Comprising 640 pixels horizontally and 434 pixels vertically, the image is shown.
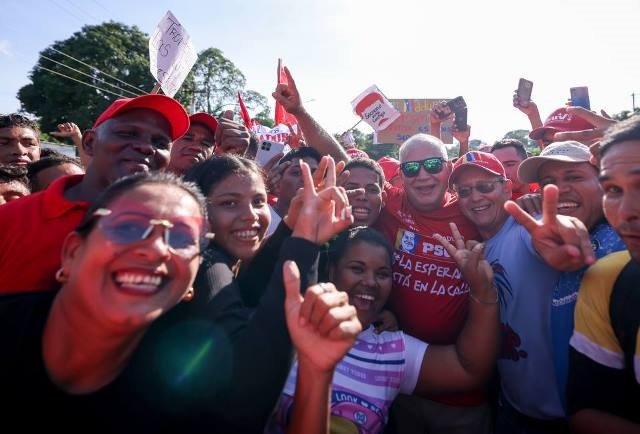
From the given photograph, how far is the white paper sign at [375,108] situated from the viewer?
658cm

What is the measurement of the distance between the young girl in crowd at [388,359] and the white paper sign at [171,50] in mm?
3404

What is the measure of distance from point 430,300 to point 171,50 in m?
4.06

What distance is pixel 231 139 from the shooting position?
3.71 m

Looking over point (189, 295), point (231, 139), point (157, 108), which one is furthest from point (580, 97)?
point (189, 295)

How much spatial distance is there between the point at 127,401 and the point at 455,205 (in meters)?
2.62

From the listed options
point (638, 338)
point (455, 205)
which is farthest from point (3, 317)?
point (455, 205)

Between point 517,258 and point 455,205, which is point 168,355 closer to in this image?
point 517,258

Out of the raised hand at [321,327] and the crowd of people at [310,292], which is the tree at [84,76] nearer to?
the crowd of people at [310,292]

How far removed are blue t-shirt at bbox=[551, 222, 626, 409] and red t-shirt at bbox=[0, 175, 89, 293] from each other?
256cm

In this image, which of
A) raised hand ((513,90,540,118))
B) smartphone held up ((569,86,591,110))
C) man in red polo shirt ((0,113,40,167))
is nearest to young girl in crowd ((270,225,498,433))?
smartphone held up ((569,86,591,110))

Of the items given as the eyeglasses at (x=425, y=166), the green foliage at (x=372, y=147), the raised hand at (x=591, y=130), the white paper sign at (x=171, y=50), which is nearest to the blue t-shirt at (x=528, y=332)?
the eyeglasses at (x=425, y=166)

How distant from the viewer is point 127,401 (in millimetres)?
1366

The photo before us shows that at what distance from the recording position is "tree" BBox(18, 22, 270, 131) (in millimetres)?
32344

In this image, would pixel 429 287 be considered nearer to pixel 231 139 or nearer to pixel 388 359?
pixel 388 359
